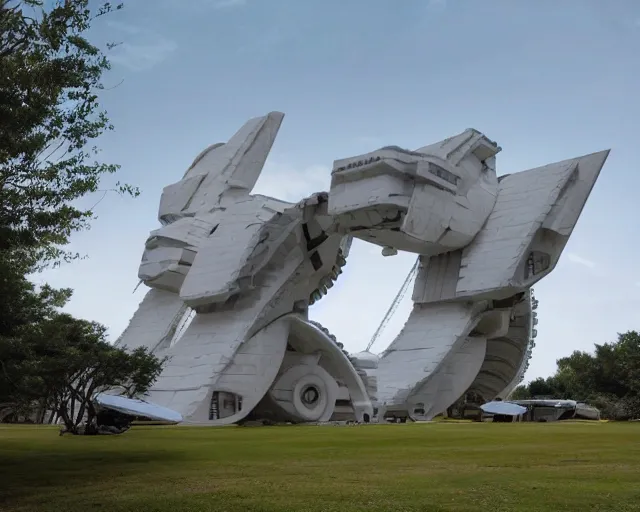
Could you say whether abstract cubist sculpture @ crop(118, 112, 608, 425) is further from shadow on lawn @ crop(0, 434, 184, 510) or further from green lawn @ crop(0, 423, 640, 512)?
green lawn @ crop(0, 423, 640, 512)

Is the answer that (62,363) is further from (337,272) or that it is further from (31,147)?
(337,272)

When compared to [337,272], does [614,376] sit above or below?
below

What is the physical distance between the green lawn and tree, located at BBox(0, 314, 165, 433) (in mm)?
1459

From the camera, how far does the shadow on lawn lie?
35.6 feet

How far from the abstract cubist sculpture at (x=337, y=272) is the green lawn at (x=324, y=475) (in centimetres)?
1323

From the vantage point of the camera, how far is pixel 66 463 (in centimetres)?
1362

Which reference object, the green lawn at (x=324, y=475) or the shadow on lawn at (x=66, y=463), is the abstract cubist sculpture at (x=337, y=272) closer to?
the shadow on lawn at (x=66, y=463)

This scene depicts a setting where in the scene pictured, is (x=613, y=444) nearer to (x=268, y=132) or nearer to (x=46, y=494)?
(x=46, y=494)

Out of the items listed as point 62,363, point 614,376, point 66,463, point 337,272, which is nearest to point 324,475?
point 66,463

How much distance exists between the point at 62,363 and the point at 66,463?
591 centimetres

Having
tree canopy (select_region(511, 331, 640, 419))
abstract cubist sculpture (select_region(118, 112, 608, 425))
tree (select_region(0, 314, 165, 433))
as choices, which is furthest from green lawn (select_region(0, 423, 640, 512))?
tree canopy (select_region(511, 331, 640, 419))

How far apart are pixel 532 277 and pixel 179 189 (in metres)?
19.3

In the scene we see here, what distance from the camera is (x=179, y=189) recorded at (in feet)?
138

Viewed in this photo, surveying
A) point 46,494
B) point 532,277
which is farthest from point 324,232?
point 46,494
